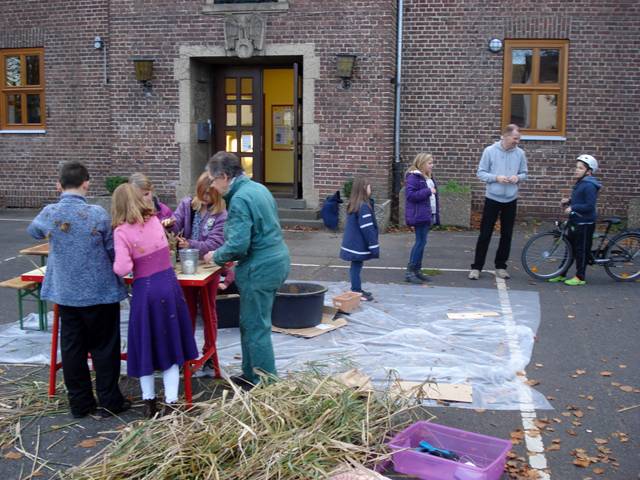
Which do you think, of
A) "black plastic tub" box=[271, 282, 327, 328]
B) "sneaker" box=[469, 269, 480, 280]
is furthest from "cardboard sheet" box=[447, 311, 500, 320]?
"sneaker" box=[469, 269, 480, 280]

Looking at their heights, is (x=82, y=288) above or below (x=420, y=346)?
above

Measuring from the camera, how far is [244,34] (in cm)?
1470

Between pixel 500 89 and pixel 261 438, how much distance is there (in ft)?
38.4

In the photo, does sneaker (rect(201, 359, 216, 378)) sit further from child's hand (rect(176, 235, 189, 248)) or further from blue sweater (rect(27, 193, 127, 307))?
blue sweater (rect(27, 193, 127, 307))

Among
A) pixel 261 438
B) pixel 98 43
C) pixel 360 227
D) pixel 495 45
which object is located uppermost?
pixel 98 43

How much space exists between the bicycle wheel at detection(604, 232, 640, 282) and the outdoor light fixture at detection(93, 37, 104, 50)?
36.6ft

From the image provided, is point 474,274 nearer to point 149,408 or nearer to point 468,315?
point 468,315

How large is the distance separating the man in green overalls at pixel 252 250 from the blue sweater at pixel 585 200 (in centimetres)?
536

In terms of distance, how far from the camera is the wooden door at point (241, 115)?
622 inches

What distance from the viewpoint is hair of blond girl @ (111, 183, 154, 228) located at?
5.25m

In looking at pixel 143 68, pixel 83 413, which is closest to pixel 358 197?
pixel 83 413

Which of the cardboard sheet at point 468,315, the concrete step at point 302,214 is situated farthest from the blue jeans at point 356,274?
the concrete step at point 302,214

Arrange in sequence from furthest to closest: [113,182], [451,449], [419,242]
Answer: [113,182]
[419,242]
[451,449]

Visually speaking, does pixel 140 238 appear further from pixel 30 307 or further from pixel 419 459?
pixel 30 307
